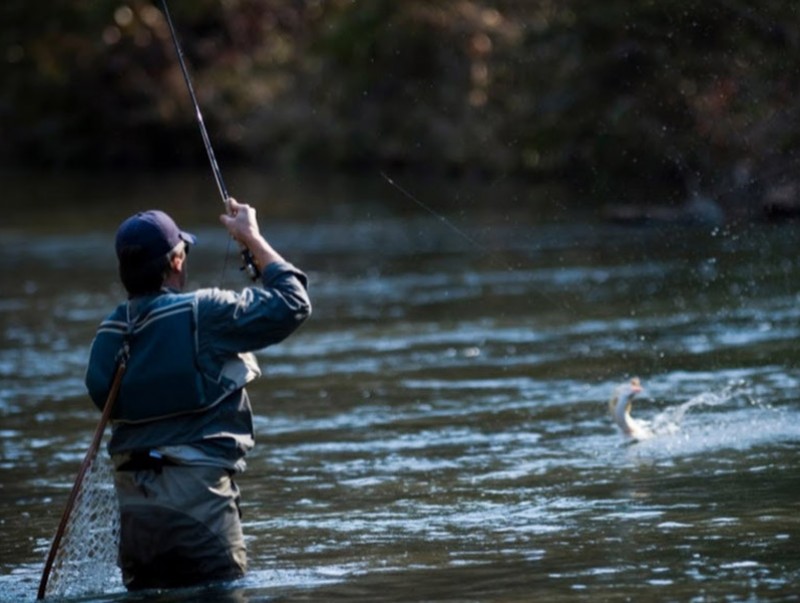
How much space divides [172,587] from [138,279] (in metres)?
1.17

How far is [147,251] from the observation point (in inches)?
291

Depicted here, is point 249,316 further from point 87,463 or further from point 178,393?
point 87,463

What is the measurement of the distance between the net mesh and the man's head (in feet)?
2.79

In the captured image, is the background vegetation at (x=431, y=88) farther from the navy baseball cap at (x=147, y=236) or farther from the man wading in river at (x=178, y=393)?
the man wading in river at (x=178, y=393)

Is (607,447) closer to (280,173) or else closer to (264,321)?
(264,321)

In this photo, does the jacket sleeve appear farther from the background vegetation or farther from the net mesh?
the background vegetation

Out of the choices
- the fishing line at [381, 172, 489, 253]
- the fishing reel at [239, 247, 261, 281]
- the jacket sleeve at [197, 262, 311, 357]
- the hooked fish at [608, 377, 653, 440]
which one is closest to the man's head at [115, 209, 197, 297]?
the jacket sleeve at [197, 262, 311, 357]

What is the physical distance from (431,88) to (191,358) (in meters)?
34.0

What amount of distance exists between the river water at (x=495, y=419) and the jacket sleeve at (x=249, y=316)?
961mm

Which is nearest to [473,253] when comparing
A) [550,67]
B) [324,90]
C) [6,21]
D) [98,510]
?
[550,67]

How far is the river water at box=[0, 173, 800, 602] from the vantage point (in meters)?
8.09

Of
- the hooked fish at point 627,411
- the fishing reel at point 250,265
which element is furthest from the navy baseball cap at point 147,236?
the hooked fish at point 627,411

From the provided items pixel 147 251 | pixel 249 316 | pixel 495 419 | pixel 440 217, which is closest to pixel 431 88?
pixel 440 217

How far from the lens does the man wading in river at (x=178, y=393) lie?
7.28 meters
